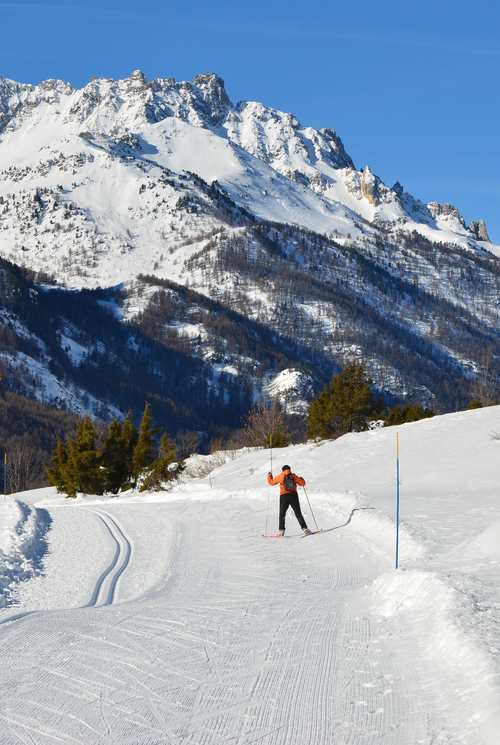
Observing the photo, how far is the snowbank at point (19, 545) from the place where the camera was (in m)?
12.4

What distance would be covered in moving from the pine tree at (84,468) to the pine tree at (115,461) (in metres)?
0.71

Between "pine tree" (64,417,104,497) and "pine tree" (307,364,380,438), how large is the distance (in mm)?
15167

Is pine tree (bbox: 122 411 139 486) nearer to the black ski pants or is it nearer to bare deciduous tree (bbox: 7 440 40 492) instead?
the black ski pants

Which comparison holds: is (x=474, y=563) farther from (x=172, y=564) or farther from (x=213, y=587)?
(x=172, y=564)

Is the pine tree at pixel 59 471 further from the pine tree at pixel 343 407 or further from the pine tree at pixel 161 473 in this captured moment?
the pine tree at pixel 343 407

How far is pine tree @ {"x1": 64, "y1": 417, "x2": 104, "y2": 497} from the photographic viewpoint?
5553cm

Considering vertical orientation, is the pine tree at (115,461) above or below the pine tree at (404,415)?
below

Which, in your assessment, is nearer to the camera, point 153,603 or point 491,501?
point 153,603

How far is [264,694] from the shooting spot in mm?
6637

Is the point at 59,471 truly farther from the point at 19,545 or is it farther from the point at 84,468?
the point at 19,545

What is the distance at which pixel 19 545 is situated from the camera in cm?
1559

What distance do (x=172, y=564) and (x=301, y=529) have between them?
5042mm

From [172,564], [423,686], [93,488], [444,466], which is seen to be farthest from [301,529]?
[93,488]

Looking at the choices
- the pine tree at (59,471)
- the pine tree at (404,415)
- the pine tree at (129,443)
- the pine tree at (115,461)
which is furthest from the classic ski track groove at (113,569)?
the pine tree at (404,415)
